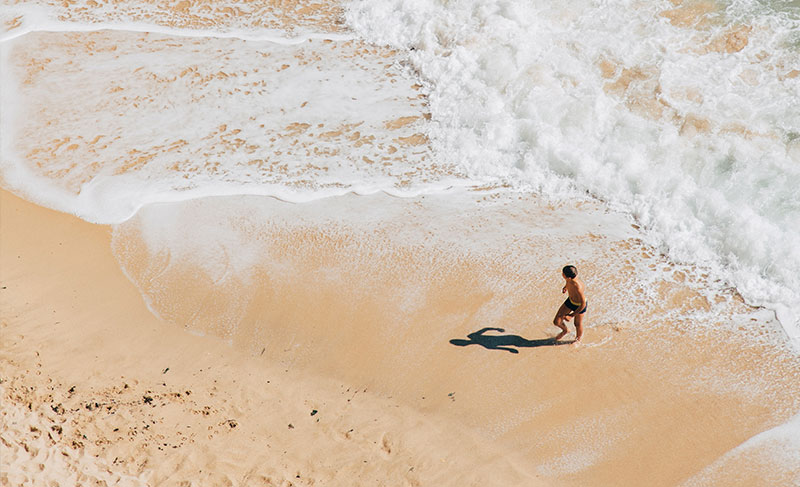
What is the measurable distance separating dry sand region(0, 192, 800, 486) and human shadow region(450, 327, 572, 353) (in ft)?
0.18

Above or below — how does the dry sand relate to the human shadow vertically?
below

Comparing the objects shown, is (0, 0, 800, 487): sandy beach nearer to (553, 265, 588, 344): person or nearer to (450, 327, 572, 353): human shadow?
(450, 327, 572, 353): human shadow

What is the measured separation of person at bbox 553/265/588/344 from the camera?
272 inches

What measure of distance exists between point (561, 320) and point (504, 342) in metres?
0.71

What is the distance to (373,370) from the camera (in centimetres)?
721

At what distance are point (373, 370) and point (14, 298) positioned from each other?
15.2 ft

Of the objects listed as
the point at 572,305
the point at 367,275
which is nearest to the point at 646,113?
the point at 572,305

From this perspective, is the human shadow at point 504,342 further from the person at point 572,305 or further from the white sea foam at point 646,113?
the white sea foam at point 646,113

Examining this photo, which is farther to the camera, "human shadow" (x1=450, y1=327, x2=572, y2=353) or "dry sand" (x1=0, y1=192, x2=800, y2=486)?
"human shadow" (x1=450, y1=327, x2=572, y2=353)

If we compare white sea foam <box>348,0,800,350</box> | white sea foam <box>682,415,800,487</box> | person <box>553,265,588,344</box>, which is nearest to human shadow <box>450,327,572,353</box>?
person <box>553,265,588,344</box>

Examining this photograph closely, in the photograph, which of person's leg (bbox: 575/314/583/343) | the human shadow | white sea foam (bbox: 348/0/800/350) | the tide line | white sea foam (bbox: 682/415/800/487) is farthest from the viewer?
the tide line

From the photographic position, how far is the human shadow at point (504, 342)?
7387 mm

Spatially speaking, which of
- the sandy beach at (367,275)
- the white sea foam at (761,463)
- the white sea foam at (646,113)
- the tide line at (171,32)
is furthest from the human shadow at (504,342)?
the tide line at (171,32)

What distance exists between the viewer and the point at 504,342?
24.4 feet
